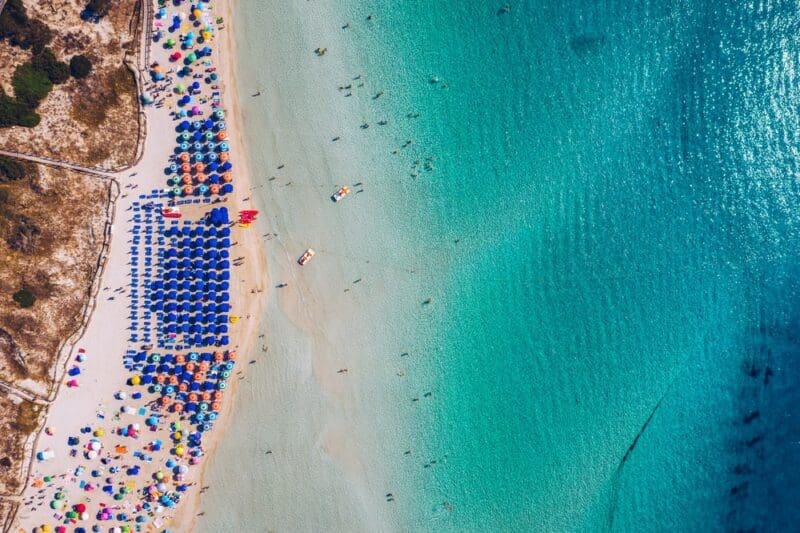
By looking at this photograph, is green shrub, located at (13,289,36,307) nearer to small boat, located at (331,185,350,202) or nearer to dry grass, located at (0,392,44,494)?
dry grass, located at (0,392,44,494)

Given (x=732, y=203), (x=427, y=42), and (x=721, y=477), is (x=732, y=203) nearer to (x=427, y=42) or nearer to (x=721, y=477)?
(x=721, y=477)

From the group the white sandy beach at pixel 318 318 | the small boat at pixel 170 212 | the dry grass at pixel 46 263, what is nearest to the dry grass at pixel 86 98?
the dry grass at pixel 46 263

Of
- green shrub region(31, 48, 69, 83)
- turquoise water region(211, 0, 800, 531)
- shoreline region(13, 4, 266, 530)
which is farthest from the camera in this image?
turquoise water region(211, 0, 800, 531)

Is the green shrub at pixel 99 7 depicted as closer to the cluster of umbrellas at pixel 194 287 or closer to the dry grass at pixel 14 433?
the cluster of umbrellas at pixel 194 287

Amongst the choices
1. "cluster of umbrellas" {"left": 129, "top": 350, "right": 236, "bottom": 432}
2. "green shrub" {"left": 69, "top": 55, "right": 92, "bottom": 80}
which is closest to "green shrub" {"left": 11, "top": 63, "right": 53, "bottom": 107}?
"green shrub" {"left": 69, "top": 55, "right": 92, "bottom": 80}

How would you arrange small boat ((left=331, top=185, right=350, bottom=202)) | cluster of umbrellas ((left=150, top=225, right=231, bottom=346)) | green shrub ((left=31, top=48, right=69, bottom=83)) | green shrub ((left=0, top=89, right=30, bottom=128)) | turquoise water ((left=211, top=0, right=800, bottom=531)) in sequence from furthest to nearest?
turquoise water ((left=211, top=0, right=800, bottom=531)) → small boat ((left=331, top=185, right=350, bottom=202)) → cluster of umbrellas ((left=150, top=225, right=231, bottom=346)) → green shrub ((left=31, top=48, right=69, bottom=83)) → green shrub ((left=0, top=89, right=30, bottom=128))

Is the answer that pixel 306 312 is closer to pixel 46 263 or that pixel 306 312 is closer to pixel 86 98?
pixel 46 263

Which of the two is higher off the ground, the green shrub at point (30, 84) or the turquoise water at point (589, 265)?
the green shrub at point (30, 84)
